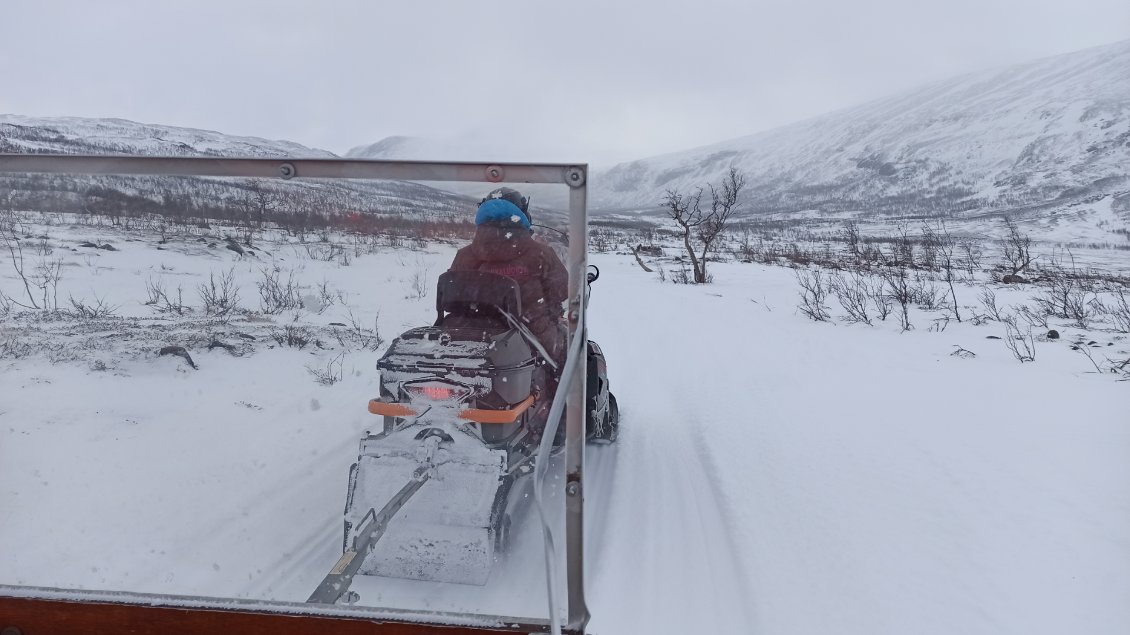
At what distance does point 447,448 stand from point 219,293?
87 cm

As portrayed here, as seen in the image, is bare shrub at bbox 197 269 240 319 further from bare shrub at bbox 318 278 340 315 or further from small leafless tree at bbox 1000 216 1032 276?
small leafless tree at bbox 1000 216 1032 276

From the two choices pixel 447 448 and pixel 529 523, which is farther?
pixel 529 523

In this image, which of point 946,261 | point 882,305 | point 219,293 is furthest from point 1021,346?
point 946,261

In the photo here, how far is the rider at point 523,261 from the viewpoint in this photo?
2.00 m

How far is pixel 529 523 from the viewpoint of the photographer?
2.87 meters

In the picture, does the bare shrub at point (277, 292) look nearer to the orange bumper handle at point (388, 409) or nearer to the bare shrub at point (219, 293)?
the bare shrub at point (219, 293)

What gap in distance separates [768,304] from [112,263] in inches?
423

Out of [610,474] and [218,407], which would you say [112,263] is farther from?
[610,474]

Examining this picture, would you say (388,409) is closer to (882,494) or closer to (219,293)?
(219,293)

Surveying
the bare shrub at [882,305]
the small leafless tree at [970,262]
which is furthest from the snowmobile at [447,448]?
the small leafless tree at [970,262]

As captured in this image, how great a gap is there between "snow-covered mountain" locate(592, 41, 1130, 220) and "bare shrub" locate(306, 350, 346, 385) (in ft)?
170

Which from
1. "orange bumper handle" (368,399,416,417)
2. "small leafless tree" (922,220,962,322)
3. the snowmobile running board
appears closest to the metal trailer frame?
the snowmobile running board

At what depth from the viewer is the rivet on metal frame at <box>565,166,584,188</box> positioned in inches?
66.8

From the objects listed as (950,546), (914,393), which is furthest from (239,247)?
(914,393)
